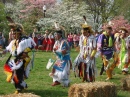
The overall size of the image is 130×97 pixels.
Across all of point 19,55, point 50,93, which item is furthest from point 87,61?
point 19,55

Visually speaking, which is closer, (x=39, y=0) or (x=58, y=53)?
(x=58, y=53)

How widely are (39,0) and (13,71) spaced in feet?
111

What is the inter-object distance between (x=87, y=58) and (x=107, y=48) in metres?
1.90

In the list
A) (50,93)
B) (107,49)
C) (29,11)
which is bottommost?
(50,93)

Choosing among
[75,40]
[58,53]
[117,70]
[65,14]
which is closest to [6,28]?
[75,40]

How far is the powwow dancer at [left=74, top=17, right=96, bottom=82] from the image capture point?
977 centimetres

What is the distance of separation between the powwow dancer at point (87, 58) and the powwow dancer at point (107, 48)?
5.48 ft

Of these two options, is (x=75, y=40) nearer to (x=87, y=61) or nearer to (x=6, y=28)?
(x=6, y=28)

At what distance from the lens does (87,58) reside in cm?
988

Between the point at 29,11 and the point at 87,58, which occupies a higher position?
the point at 29,11

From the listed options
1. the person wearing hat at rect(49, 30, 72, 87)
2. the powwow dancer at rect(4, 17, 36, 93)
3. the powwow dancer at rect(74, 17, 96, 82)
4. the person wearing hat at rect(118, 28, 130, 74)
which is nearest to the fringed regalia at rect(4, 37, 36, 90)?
the powwow dancer at rect(4, 17, 36, 93)

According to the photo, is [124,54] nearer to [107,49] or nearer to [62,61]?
[107,49]

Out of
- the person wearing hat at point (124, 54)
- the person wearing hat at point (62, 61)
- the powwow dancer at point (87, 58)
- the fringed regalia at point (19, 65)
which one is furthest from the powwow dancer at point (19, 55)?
the person wearing hat at point (124, 54)

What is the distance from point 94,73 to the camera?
32.4ft
